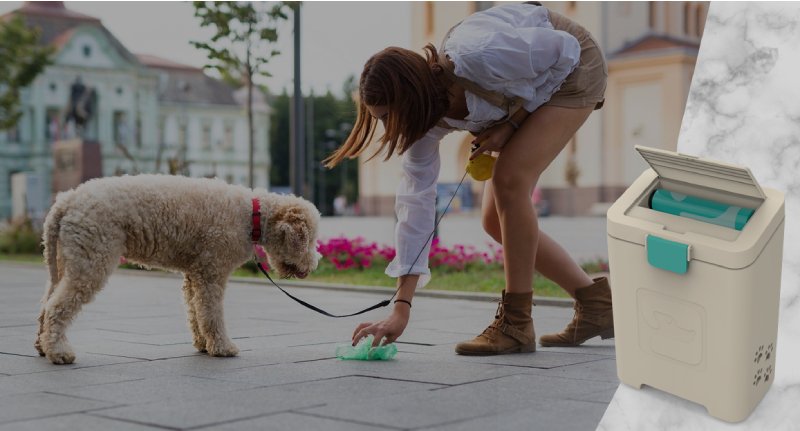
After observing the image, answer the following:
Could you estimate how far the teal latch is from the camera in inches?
128

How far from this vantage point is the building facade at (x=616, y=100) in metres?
40.6

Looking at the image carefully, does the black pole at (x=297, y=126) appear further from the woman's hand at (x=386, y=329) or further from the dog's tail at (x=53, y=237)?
the woman's hand at (x=386, y=329)

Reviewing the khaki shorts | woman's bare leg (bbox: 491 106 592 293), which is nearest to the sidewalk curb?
woman's bare leg (bbox: 491 106 592 293)

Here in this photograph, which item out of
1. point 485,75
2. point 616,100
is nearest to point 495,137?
point 485,75

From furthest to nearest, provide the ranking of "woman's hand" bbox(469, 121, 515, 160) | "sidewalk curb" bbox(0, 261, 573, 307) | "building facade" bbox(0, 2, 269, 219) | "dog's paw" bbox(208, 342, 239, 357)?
1. "building facade" bbox(0, 2, 269, 219)
2. "sidewalk curb" bbox(0, 261, 573, 307)
3. "dog's paw" bbox(208, 342, 239, 357)
4. "woman's hand" bbox(469, 121, 515, 160)

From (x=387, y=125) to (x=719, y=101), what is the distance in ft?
6.25

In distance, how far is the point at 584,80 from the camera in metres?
4.45

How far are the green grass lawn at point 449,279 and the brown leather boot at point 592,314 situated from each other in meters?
3.44

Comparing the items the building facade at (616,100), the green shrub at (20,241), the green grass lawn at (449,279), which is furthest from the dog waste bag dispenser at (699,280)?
the building facade at (616,100)

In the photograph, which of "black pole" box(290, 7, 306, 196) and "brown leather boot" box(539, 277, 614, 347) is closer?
"brown leather boot" box(539, 277, 614, 347)

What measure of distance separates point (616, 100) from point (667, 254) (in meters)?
40.4

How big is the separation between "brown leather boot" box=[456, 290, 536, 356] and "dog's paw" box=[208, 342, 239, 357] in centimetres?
108

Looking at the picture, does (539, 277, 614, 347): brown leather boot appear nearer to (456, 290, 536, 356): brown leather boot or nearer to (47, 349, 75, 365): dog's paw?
(456, 290, 536, 356): brown leather boot

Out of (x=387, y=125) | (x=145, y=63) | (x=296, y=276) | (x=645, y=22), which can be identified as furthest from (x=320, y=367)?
(x=145, y=63)
